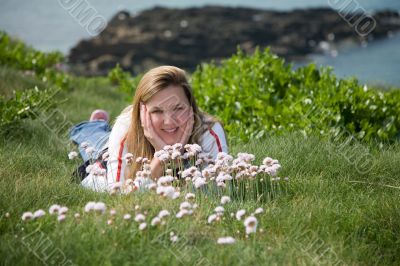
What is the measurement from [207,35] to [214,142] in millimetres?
13677

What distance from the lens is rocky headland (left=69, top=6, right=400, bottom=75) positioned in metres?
16.7

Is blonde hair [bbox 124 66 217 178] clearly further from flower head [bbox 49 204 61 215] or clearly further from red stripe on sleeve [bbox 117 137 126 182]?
flower head [bbox 49 204 61 215]

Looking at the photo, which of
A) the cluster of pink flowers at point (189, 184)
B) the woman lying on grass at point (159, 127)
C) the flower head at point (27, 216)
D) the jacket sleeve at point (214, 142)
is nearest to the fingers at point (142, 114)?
the woman lying on grass at point (159, 127)

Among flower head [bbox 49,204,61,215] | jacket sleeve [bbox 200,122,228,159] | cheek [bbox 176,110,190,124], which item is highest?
cheek [bbox 176,110,190,124]

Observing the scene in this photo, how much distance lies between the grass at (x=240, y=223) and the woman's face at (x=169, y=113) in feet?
2.49

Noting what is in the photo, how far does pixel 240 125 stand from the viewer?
20.9 feet

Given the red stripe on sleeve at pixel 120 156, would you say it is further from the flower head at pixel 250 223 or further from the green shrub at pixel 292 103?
the green shrub at pixel 292 103

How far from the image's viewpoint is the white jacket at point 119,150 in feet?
14.2

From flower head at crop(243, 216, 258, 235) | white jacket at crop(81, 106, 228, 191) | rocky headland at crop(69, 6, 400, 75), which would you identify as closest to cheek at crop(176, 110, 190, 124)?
white jacket at crop(81, 106, 228, 191)

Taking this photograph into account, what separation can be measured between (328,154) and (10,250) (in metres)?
2.93

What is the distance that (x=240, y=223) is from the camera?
359 centimetres

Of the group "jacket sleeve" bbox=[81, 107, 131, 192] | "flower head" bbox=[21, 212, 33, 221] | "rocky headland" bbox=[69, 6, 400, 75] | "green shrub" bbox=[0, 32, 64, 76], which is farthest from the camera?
"rocky headland" bbox=[69, 6, 400, 75]

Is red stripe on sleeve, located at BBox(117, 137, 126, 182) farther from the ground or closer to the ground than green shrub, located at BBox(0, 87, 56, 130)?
closer to the ground

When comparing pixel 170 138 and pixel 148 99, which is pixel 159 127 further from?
pixel 148 99
